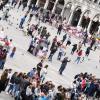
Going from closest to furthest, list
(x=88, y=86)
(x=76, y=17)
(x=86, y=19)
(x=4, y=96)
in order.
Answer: (x=4, y=96) < (x=88, y=86) < (x=86, y=19) < (x=76, y=17)

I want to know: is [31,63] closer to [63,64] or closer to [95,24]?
[63,64]

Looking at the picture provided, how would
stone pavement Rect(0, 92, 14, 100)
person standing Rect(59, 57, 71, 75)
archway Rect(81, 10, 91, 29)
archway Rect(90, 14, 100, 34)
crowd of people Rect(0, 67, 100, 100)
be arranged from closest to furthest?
crowd of people Rect(0, 67, 100, 100) < stone pavement Rect(0, 92, 14, 100) < person standing Rect(59, 57, 71, 75) < archway Rect(90, 14, 100, 34) < archway Rect(81, 10, 91, 29)

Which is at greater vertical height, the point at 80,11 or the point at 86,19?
the point at 80,11

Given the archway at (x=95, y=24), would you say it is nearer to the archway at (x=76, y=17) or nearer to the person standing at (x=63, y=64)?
the archway at (x=76, y=17)

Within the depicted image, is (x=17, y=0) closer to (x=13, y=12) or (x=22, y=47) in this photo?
(x=13, y=12)

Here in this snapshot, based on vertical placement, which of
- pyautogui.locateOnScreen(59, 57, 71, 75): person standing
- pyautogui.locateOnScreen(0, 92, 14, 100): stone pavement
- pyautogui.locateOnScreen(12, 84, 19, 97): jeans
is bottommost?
pyautogui.locateOnScreen(0, 92, 14, 100): stone pavement

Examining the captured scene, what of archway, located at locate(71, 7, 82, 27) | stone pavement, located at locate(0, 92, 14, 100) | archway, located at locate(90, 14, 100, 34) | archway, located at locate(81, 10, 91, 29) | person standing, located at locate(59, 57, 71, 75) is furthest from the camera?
archway, located at locate(71, 7, 82, 27)

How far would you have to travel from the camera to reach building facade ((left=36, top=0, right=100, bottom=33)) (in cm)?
9087

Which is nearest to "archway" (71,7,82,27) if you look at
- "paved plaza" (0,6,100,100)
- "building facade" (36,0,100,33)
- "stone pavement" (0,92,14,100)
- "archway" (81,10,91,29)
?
"building facade" (36,0,100,33)

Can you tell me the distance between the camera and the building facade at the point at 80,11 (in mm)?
90869

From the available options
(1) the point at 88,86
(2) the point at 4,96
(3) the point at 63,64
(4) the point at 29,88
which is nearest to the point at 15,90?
(2) the point at 4,96

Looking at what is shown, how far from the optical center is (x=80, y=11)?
94000 millimetres

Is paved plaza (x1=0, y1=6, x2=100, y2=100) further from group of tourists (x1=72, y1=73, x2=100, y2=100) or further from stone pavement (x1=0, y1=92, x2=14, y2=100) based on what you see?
group of tourists (x1=72, y1=73, x2=100, y2=100)

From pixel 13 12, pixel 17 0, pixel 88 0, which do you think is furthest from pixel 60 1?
pixel 13 12
